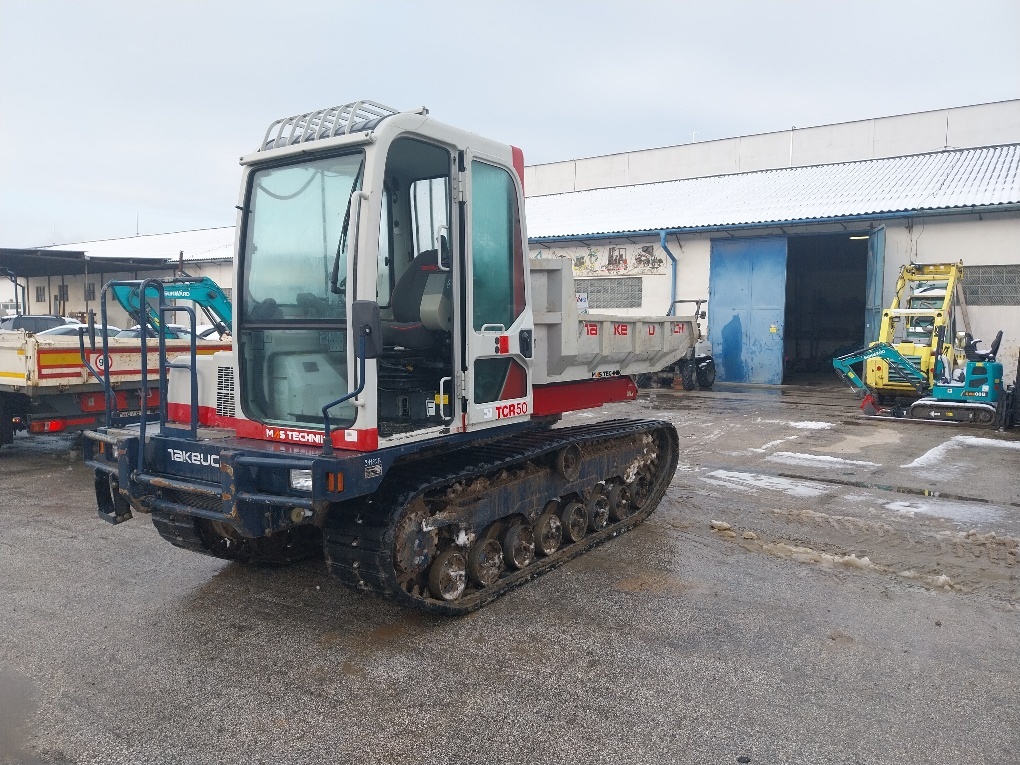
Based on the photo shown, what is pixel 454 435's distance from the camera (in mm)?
5172

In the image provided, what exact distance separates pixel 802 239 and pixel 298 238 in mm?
21390

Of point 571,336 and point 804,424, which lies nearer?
point 571,336

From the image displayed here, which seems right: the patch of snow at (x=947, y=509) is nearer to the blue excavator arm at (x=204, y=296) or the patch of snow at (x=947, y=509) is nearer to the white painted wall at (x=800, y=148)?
the blue excavator arm at (x=204, y=296)

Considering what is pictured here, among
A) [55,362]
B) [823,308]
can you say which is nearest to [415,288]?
[55,362]

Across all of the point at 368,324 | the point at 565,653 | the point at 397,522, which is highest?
the point at 368,324

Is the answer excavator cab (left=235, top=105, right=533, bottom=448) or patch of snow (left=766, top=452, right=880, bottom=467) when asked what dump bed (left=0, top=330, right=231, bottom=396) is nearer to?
excavator cab (left=235, top=105, right=533, bottom=448)

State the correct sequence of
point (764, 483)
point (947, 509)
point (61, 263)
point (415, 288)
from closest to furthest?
point (415, 288), point (947, 509), point (764, 483), point (61, 263)

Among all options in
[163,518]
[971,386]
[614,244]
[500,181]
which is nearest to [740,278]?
[614,244]

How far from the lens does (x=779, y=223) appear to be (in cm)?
2038

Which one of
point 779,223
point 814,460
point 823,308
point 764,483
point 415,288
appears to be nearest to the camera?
point 415,288

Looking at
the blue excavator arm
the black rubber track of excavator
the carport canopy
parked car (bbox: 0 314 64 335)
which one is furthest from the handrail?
the carport canopy

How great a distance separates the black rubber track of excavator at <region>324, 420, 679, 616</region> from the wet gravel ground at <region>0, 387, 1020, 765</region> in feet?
0.48

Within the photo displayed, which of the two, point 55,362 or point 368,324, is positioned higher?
point 368,324

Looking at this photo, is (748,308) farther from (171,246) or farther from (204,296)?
(171,246)
